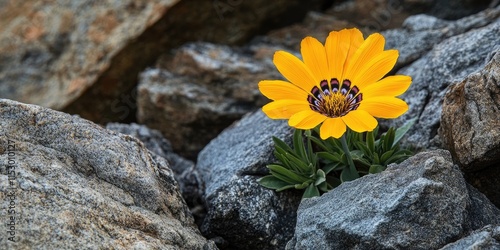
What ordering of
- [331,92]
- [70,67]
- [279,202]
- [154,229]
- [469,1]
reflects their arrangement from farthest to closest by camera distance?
1. [70,67]
2. [469,1]
3. [279,202]
4. [331,92]
5. [154,229]

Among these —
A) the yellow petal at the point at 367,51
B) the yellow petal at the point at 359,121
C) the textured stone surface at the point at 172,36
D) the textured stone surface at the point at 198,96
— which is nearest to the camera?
the yellow petal at the point at 359,121

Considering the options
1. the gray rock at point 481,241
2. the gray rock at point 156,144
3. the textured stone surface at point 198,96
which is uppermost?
the textured stone surface at point 198,96

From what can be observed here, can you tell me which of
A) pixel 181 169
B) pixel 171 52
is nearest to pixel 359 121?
pixel 181 169

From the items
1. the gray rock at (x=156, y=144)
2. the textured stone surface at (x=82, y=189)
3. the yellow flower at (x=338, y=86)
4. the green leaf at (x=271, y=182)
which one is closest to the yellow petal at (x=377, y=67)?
the yellow flower at (x=338, y=86)

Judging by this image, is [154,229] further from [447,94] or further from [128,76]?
[128,76]

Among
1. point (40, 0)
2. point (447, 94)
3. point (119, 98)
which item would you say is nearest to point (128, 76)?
point (119, 98)

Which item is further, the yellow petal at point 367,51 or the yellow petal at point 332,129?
the yellow petal at point 367,51

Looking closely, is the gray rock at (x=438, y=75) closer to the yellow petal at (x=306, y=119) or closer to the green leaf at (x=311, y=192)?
the green leaf at (x=311, y=192)

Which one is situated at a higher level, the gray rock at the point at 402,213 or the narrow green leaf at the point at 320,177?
the narrow green leaf at the point at 320,177
